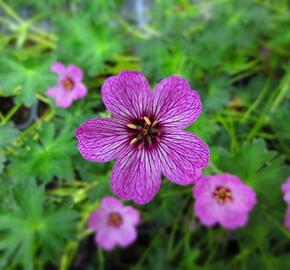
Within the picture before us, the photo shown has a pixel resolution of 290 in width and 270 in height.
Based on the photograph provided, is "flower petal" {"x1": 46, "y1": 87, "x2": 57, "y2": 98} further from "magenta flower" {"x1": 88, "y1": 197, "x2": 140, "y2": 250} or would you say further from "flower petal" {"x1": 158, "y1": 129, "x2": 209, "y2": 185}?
"flower petal" {"x1": 158, "y1": 129, "x2": 209, "y2": 185}

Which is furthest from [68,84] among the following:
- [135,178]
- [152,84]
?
[135,178]

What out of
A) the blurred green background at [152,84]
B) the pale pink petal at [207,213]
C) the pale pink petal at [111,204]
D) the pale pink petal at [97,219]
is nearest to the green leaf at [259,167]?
the blurred green background at [152,84]

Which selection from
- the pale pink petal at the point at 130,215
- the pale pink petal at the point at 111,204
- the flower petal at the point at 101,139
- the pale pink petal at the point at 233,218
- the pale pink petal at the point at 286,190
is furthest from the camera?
the pale pink petal at the point at 130,215

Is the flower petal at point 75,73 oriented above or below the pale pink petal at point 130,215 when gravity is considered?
above

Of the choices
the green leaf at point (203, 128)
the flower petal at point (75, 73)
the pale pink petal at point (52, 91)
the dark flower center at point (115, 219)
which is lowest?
A: the dark flower center at point (115, 219)

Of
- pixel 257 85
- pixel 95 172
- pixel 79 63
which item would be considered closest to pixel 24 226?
pixel 95 172

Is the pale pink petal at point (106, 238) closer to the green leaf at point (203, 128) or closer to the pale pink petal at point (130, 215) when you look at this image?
the pale pink petal at point (130, 215)

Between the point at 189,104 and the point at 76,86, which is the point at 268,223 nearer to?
the point at 189,104
